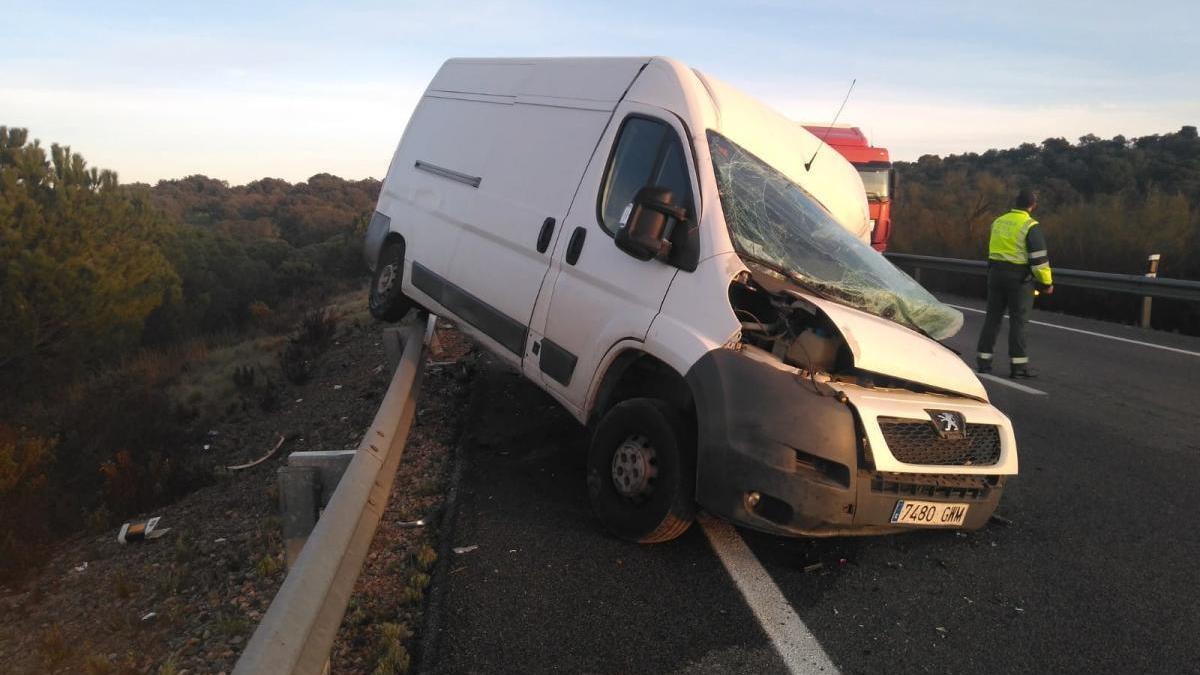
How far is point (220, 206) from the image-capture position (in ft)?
299

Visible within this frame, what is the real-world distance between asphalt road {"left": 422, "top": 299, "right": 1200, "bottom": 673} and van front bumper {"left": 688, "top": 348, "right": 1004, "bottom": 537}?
405mm

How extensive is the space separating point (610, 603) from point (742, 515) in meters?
0.71

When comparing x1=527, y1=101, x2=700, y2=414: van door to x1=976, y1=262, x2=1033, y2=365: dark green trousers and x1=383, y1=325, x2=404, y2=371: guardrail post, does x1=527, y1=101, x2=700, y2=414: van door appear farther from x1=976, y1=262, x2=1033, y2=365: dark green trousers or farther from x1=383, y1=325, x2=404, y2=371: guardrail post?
x1=976, y1=262, x2=1033, y2=365: dark green trousers

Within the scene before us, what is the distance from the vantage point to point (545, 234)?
5480 mm

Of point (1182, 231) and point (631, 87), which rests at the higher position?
point (631, 87)

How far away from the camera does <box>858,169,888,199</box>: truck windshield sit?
59.6ft

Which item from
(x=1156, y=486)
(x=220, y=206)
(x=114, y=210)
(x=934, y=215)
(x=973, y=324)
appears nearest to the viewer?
Answer: (x=1156, y=486)

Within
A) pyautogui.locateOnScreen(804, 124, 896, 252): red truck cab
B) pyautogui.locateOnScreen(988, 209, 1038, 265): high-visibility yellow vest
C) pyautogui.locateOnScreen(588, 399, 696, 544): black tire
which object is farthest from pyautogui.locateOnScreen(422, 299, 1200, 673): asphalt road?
pyautogui.locateOnScreen(804, 124, 896, 252): red truck cab

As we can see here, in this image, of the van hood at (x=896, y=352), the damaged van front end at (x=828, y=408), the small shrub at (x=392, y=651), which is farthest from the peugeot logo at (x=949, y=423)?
the small shrub at (x=392, y=651)

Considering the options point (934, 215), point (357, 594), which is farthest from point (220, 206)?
point (357, 594)

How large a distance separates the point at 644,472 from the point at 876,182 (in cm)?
1547

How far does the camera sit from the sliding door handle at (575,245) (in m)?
5.14

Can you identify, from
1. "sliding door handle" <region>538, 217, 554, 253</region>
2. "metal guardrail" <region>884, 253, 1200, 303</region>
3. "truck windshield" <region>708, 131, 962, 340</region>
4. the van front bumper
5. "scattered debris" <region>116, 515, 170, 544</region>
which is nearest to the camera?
the van front bumper

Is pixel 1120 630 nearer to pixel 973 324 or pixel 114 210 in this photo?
pixel 973 324
